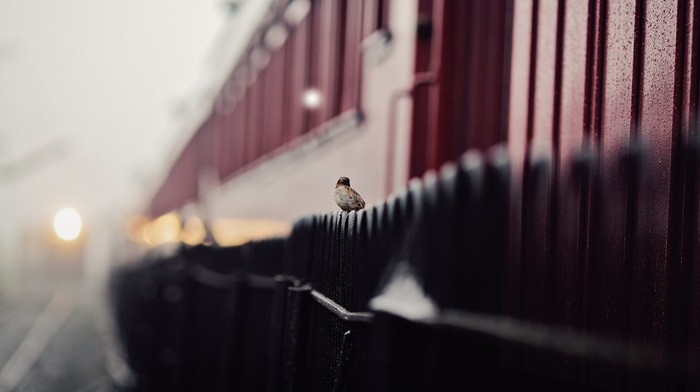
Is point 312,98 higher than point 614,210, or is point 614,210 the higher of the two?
point 312,98

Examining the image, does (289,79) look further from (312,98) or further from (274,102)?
(312,98)

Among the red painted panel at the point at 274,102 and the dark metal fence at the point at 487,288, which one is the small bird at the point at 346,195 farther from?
the red painted panel at the point at 274,102

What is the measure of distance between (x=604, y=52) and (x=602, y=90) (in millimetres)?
142

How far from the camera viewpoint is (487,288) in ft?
12.0

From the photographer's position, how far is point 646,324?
9.53 ft

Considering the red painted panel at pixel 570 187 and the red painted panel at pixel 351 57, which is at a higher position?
the red painted panel at pixel 351 57

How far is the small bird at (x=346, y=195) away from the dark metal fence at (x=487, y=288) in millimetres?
145

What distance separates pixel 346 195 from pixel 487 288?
179 centimetres

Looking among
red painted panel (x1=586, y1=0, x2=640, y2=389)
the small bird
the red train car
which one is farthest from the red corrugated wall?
the small bird

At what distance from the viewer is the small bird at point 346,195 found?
1984mm

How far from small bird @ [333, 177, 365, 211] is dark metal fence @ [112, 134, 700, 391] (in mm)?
145

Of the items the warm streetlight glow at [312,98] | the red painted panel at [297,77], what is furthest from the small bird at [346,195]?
the red painted panel at [297,77]

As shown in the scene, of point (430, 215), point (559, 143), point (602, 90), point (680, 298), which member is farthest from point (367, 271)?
point (559, 143)

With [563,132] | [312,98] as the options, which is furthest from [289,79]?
[563,132]
